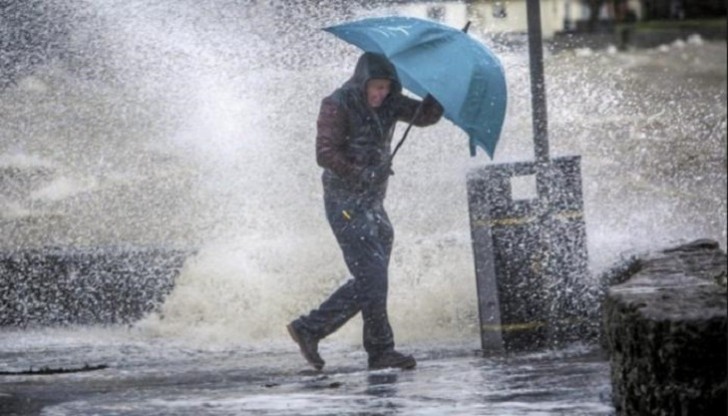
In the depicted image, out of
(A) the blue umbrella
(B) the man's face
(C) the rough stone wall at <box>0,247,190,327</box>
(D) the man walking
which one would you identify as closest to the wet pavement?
(D) the man walking

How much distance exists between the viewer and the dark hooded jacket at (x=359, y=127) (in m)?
9.92

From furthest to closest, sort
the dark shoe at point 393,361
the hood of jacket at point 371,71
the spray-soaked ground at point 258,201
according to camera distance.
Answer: the dark shoe at point 393,361
the hood of jacket at point 371,71
the spray-soaked ground at point 258,201

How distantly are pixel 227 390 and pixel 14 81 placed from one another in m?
8.11

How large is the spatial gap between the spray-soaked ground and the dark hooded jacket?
38.9 inches

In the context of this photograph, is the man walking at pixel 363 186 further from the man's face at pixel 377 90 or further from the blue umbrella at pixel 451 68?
the blue umbrella at pixel 451 68

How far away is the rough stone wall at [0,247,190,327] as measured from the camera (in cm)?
1276

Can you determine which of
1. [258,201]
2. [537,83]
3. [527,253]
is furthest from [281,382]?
[258,201]

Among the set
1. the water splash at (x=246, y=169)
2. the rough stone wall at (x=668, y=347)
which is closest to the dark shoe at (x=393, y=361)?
the water splash at (x=246, y=169)

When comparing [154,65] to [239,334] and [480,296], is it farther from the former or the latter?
[480,296]

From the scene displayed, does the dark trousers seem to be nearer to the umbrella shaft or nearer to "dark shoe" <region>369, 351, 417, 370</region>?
"dark shoe" <region>369, 351, 417, 370</region>

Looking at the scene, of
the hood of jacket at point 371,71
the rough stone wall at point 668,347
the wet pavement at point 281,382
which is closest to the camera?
the rough stone wall at point 668,347

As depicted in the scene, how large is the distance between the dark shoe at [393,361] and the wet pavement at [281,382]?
8cm

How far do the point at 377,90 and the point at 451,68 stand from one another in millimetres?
400

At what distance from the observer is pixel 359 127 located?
10039mm
